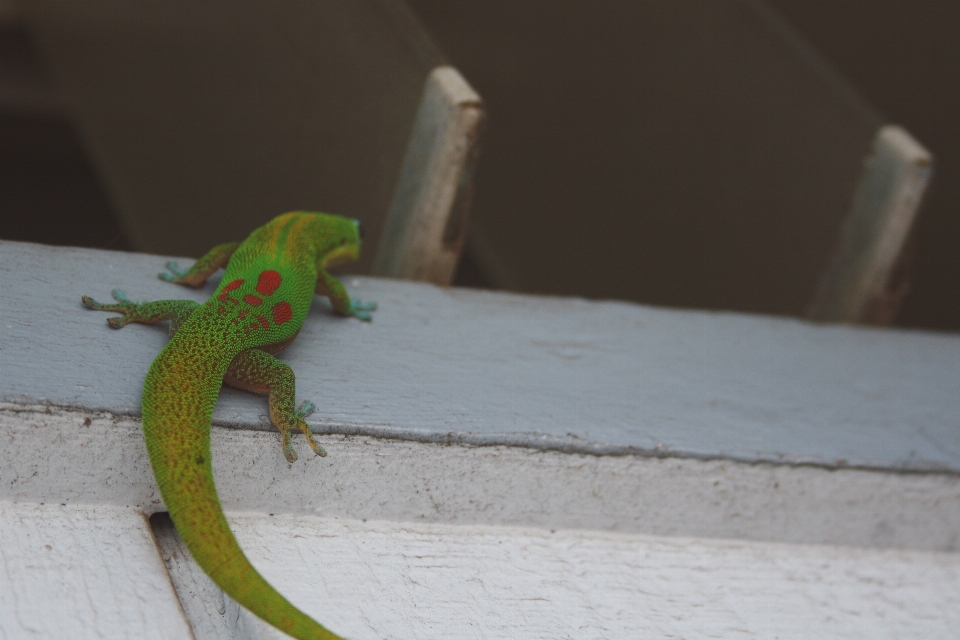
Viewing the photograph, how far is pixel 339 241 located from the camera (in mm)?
2242

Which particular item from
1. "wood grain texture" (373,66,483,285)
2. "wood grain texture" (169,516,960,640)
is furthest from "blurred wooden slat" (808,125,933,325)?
"wood grain texture" (373,66,483,285)

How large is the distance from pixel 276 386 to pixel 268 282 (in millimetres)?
318

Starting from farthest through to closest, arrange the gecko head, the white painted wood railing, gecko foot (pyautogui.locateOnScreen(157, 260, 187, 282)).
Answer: the gecko head < gecko foot (pyautogui.locateOnScreen(157, 260, 187, 282)) < the white painted wood railing

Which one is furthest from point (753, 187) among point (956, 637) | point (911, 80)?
point (956, 637)

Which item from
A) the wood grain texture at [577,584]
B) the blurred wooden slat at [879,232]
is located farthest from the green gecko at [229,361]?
the blurred wooden slat at [879,232]

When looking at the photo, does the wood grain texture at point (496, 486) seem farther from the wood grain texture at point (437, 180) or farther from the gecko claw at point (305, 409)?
the wood grain texture at point (437, 180)

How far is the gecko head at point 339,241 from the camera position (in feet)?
7.09

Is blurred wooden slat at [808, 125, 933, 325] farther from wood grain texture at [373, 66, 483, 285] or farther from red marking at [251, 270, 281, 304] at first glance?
red marking at [251, 270, 281, 304]

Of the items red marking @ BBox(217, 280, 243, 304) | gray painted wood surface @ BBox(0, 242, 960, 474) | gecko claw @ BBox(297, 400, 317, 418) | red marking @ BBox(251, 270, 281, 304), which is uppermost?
red marking @ BBox(251, 270, 281, 304)

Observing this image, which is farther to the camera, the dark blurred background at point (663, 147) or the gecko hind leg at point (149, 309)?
the dark blurred background at point (663, 147)

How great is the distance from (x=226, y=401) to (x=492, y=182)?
330cm

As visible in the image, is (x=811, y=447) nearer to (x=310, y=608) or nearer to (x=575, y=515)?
(x=575, y=515)

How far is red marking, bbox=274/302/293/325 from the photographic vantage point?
1663 mm

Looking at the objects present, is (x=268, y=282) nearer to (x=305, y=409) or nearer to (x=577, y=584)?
(x=305, y=409)
